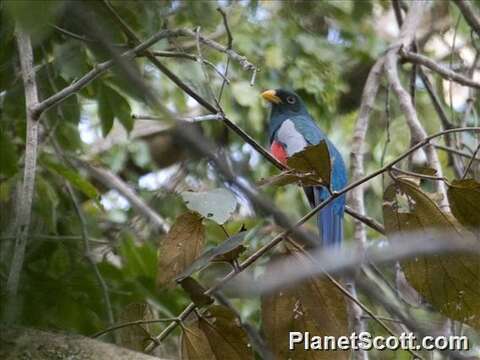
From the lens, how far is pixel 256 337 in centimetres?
257

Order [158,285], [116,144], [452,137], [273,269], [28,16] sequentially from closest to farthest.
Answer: [28,16] → [273,269] → [158,285] → [452,137] → [116,144]

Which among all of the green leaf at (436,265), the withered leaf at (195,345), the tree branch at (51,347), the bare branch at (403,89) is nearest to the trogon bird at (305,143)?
the bare branch at (403,89)

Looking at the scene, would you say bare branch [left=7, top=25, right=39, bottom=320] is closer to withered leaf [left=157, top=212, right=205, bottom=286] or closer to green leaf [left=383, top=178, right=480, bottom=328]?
withered leaf [left=157, top=212, right=205, bottom=286]

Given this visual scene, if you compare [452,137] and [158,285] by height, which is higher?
[452,137]

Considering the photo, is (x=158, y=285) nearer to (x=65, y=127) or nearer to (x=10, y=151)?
(x=10, y=151)

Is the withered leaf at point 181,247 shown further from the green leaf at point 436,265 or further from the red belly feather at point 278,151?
the red belly feather at point 278,151

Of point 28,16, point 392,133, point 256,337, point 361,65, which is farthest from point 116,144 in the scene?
point 28,16

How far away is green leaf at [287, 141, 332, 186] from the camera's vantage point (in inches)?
74.0

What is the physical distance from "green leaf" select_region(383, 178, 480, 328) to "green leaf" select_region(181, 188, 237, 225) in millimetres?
352

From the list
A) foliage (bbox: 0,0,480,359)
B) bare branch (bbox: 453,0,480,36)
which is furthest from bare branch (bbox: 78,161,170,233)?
bare branch (bbox: 453,0,480,36)

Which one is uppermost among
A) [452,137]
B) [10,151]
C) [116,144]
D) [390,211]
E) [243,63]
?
[116,144]

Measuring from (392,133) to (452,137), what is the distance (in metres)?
0.21

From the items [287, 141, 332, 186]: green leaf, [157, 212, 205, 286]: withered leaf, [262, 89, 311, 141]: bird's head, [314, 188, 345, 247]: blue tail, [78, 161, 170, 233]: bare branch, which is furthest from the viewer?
[262, 89, 311, 141]: bird's head

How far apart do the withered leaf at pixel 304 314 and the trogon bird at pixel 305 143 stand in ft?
2.73
